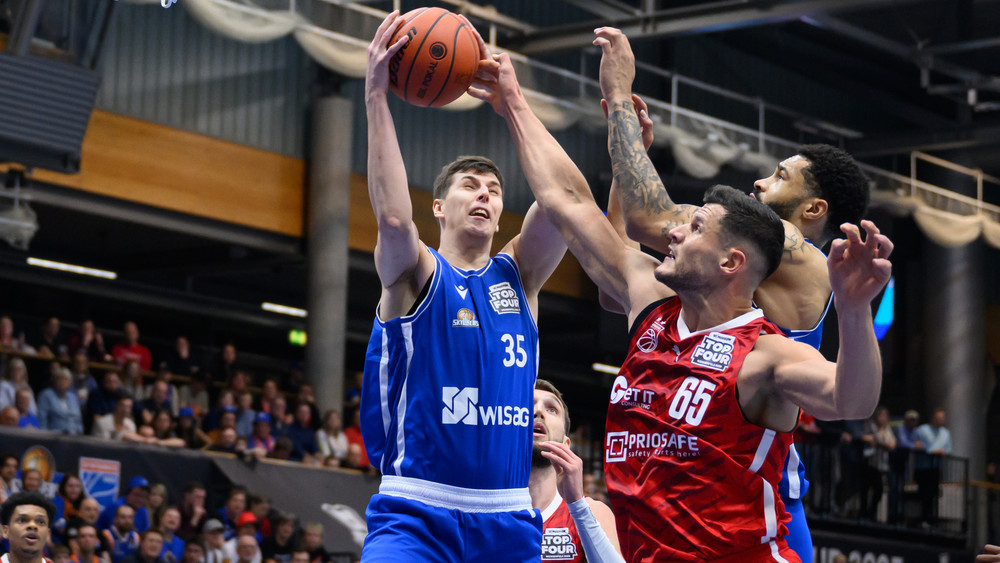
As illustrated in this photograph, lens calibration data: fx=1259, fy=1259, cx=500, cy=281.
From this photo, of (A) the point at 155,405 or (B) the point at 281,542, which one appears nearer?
(B) the point at 281,542

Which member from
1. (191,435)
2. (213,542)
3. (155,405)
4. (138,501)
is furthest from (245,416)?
(213,542)

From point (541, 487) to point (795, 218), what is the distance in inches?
73.3

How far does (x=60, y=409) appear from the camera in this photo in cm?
1426

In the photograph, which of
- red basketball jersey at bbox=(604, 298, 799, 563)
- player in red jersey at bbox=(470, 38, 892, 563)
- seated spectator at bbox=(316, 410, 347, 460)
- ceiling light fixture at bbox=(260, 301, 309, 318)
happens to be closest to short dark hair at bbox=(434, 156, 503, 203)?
player in red jersey at bbox=(470, 38, 892, 563)

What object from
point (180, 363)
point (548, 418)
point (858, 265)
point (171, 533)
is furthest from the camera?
point (180, 363)

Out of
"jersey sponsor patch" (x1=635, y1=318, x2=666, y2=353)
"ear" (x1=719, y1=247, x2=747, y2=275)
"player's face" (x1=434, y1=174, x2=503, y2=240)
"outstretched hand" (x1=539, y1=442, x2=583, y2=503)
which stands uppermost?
"player's face" (x1=434, y1=174, x2=503, y2=240)

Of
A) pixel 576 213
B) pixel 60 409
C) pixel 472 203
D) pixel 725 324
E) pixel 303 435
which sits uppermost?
pixel 303 435

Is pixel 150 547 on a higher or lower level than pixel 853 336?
lower

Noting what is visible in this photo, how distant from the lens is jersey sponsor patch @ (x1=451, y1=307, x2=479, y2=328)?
4.75m

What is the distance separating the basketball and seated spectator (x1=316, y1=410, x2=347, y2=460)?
12179 mm

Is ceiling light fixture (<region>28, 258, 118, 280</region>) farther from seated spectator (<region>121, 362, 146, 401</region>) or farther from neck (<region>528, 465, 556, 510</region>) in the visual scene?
neck (<region>528, 465, 556, 510</region>)

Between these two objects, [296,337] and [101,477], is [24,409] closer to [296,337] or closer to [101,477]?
[101,477]

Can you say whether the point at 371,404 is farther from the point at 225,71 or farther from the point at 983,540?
the point at 983,540

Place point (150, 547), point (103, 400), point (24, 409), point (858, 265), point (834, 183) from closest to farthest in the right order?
point (858, 265), point (834, 183), point (150, 547), point (24, 409), point (103, 400)
